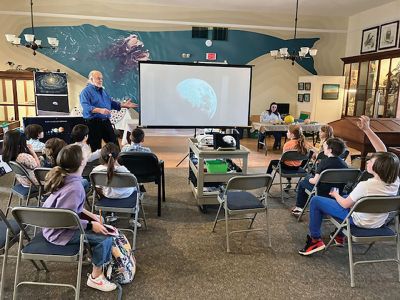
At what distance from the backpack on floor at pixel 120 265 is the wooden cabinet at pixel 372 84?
613 cm

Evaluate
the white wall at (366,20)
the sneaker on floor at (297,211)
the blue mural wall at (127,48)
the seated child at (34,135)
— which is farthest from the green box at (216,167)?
the white wall at (366,20)

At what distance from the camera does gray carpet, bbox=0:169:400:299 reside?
2227mm

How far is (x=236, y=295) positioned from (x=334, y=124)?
12.8ft

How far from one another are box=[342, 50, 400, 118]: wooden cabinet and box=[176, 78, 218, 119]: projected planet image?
12.1ft

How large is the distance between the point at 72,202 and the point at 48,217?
177mm

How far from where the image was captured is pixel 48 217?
1859 mm

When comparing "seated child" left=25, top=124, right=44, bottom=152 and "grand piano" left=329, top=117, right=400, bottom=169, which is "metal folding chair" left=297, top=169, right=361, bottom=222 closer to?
"grand piano" left=329, top=117, right=400, bottom=169

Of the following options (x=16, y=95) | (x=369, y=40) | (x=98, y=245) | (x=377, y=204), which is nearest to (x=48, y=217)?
(x=98, y=245)

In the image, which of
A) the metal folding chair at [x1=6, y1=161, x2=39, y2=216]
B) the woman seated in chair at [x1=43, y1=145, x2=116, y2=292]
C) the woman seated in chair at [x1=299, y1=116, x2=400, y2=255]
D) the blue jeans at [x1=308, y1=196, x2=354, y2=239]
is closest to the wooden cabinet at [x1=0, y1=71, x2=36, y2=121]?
the metal folding chair at [x1=6, y1=161, x2=39, y2=216]

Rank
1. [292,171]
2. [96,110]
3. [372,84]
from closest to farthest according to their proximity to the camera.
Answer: [292,171] < [96,110] < [372,84]

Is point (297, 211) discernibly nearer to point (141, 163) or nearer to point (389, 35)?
point (141, 163)

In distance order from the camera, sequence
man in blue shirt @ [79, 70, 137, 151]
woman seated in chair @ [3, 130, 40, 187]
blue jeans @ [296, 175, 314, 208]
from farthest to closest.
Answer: man in blue shirt @ [79, 70, 137, 151]
blue jeans @ [296, 175, 314, 208]
woman seated in chair @ [3, 130, 40, 187]

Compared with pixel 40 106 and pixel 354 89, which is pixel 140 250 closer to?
pixel 40 106

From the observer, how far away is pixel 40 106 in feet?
24.8
